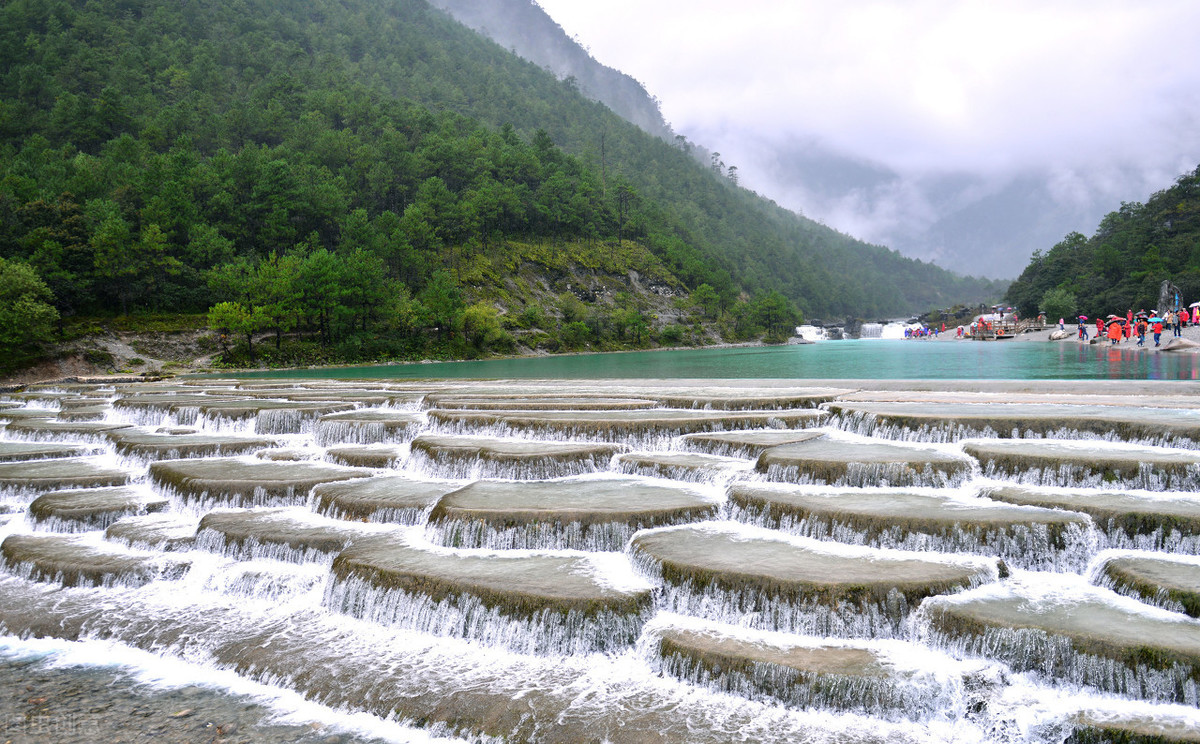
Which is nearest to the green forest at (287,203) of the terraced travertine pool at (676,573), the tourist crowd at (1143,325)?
the terraced travertine pool at (676,573)

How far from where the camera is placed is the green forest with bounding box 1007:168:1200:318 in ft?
315

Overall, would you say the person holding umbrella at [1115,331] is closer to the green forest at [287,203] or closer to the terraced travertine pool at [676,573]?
the terraced travertine pool at [676,573]

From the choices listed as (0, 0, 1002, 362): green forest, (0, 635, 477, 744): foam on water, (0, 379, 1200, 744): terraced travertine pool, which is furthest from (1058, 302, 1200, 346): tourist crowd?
(0, 635, 477, 744): foam on water

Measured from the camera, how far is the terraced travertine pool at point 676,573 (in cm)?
760

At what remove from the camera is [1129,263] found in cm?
11194

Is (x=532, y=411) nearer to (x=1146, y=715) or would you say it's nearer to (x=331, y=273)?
(x=1146, y=715)

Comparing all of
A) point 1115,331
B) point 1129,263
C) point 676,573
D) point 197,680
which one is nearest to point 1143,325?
point 1115,331

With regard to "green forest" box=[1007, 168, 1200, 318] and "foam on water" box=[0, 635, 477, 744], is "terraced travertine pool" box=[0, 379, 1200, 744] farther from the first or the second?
"green forest" box=[1007, 168, 1200, 318]

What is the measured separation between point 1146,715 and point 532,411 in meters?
18.3

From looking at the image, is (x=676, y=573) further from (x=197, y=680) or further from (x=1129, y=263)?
(x=1129, y=263)

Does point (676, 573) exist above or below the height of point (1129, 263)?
below

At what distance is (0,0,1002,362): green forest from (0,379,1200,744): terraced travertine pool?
5264 cm

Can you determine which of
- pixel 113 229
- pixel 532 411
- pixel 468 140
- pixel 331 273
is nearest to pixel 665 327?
pixel 468 140

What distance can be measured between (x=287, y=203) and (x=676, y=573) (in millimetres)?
96754
